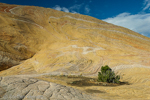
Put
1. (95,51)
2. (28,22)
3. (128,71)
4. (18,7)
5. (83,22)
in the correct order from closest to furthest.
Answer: (128,71)
(95,51)
(28,22)
(83,22)
(18,7)

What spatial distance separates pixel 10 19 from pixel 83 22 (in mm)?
13305

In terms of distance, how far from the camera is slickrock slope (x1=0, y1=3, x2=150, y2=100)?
14336 millimetres

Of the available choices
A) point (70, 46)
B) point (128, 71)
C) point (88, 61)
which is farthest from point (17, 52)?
point (128, 71)

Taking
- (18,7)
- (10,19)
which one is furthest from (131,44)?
(18,7)

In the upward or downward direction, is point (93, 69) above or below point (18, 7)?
below

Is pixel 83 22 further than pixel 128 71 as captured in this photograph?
Yes

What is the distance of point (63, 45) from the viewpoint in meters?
19.2

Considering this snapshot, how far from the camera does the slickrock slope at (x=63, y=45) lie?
14336 mm

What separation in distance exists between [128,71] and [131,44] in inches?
273

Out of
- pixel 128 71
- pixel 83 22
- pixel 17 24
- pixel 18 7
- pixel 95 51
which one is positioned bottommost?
pixel 128 71

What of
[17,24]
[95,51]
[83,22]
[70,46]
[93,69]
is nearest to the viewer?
[93,69]

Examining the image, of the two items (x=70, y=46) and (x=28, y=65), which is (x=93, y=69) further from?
(x=28, y=65)

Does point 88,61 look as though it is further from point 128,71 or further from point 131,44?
point 131,44

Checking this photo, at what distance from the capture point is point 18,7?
85.1 ft
